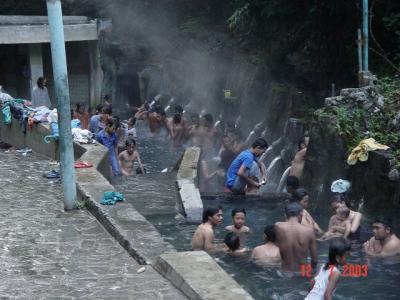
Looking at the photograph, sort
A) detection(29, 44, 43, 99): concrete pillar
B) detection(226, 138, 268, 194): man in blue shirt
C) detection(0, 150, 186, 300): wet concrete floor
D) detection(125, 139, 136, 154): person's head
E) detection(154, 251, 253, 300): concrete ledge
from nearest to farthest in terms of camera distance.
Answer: detection(154, 251, 253, 300): concrete ledge → detection(0, 150, 186, 300): wet concrete floor → detection(226, 138, 268, 194): man in blue shirt → detection(125, 139, 136, 154): person's head → detection(29, 44, 43, 99): concrete pillar

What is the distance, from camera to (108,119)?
695 inches

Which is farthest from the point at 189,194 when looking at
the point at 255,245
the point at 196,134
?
the point at 196,134

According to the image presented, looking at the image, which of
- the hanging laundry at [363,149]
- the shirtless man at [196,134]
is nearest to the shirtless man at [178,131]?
the shirtless man at [196,134]

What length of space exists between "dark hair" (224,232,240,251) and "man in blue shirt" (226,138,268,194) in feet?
10.1

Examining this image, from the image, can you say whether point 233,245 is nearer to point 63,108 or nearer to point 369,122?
point 63,108

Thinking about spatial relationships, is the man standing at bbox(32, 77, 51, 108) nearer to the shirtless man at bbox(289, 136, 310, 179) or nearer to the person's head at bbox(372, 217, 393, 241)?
the shirtless man at bbox(289, 136, 310, 179)

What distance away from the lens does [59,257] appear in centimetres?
989

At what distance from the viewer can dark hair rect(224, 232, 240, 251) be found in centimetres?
1113

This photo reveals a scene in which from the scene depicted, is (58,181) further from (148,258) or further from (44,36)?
(44,36)

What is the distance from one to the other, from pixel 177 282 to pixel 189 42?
70.6 feet

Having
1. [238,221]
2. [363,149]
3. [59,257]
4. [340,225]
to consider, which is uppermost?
[363,149]

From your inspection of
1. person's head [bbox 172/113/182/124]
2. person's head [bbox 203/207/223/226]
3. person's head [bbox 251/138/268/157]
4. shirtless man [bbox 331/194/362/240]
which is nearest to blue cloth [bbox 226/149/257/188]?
person's head [bbox 251/138/268/157]

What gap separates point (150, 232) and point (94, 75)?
23061mm

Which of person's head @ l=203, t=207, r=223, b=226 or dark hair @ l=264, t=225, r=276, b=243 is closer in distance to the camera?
dark hair @ l=264, t=225, r=276, b=243
